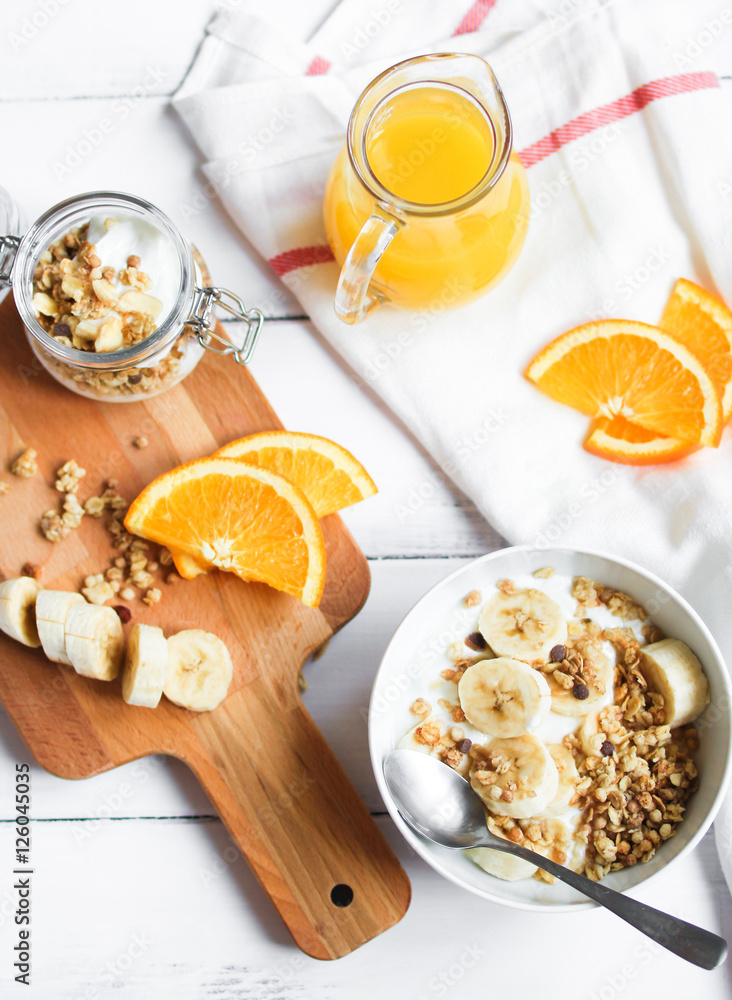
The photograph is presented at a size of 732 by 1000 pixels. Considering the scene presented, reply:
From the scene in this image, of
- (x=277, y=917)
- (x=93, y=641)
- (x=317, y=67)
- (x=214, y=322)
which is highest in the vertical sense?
(x=317, y=67)

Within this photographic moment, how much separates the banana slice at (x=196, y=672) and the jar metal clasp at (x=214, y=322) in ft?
1.46

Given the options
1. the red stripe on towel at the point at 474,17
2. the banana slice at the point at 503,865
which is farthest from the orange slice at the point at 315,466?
the red stripe on towel at the point at 474,17

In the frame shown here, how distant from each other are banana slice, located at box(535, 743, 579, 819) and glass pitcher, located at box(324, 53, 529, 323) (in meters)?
0.72

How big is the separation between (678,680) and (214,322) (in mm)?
894

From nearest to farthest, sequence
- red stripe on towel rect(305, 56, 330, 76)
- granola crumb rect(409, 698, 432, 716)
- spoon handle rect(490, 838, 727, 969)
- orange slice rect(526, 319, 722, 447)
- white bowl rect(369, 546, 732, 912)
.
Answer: spoon handle rect(490, 838, 727, 969) → white bowl rect(369, 546, 732, 912) → granola crumb rect(409, 698, 432, 716) → orange slice rect(526, 319, 722, 447) → red stripe on towel rect(305, 56, 330, 76)

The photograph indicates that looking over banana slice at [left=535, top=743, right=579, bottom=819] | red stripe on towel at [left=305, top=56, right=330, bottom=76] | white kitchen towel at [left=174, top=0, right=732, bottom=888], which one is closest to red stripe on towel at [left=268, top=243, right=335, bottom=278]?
white kitchen towel at [left=174, top=0, right=732, bottom=888]

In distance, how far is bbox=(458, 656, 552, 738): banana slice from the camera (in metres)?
1.19

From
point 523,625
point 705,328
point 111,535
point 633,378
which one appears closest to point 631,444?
point 633,378

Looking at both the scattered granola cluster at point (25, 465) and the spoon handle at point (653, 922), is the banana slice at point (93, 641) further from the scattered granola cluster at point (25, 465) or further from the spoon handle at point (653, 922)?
the spoon handle at point (653, 922)

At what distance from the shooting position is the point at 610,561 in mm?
1224

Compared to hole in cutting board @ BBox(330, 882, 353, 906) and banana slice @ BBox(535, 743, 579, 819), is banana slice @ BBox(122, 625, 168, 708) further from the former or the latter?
banana slice @ BBox(535, 743, 579, 819)

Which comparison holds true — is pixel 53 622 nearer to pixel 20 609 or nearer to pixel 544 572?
pixel 20 609

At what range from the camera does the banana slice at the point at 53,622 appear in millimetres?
1220

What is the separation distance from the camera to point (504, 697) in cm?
120
